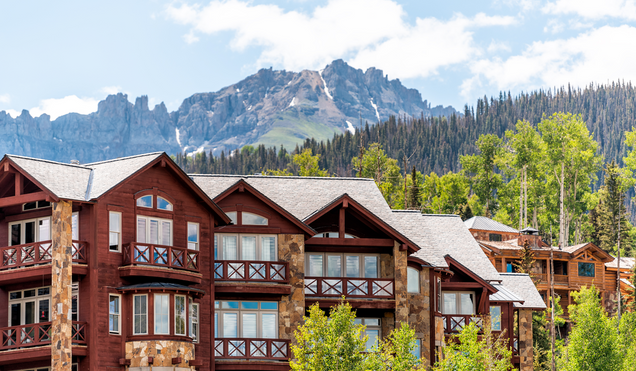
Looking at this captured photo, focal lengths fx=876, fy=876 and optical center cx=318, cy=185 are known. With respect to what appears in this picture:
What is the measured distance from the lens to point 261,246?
46.9 metres

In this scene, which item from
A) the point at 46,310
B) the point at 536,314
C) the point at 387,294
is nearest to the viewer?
the point at 46,310

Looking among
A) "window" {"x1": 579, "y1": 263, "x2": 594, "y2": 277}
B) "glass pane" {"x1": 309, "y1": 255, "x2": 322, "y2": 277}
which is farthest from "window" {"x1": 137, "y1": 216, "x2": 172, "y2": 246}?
"window" {"x1": 579, "y1": 263, "x2": 594, "y2": 277}

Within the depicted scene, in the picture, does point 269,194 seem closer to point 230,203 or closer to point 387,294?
A: point 230,203

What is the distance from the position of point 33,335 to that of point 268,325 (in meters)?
12.3

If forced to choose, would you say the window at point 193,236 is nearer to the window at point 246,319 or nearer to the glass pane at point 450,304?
A: the window at point 246,319

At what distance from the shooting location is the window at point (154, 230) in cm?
4178

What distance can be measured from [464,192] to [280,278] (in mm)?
91996

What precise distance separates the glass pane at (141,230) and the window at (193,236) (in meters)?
2.89

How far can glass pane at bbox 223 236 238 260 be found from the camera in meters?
46.7

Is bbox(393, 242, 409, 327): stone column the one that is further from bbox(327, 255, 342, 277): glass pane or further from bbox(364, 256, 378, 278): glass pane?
bbox(327, 255, 342, 277): glass pane

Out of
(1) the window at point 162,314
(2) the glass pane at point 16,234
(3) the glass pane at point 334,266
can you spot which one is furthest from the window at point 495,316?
(2) the glass pane at point 16,234

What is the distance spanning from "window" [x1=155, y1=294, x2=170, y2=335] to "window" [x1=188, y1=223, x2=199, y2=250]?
4122mm

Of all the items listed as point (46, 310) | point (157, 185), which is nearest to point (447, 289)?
point (157, 185)

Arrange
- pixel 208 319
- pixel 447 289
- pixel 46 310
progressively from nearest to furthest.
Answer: pixel 46 310, pixel 208 319, pixel 447 289
